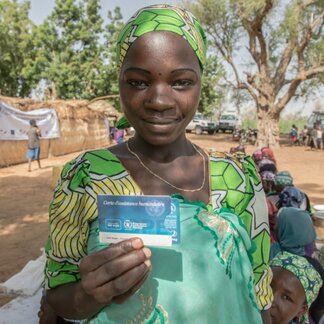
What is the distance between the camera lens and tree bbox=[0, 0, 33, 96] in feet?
87.4

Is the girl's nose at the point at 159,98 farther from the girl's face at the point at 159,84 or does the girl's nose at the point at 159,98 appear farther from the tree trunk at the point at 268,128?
the tree trunk at the point at 268,128

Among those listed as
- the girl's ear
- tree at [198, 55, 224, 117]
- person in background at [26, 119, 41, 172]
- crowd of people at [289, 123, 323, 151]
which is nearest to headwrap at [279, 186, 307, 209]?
the girl's ear

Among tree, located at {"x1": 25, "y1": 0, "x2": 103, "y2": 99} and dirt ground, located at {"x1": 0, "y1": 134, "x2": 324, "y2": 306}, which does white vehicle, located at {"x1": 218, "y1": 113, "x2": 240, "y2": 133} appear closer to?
tree, located at {"x1": 25, "y1": 0, "x2": 103, "y2": 99}

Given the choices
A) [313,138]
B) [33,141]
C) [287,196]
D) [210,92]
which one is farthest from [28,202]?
[210,92]

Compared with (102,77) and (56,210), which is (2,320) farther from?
(102,77)

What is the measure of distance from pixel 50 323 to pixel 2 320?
0.62 metres

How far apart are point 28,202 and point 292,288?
6.97 meters

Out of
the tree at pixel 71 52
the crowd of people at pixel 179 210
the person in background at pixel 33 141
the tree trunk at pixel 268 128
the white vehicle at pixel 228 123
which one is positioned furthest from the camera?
the white vehicle at pixel 228 123

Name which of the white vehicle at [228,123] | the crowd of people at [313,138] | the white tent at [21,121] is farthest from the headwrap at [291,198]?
the white vehicle at [228,123]

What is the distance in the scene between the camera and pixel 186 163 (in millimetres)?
1168

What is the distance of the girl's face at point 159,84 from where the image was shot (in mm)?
999

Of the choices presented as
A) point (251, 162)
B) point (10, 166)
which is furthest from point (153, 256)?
point (10, 166)

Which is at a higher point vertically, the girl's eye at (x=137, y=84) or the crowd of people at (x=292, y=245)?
the girl's eye at (x=137, y=84)

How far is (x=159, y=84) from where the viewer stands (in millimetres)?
1005
